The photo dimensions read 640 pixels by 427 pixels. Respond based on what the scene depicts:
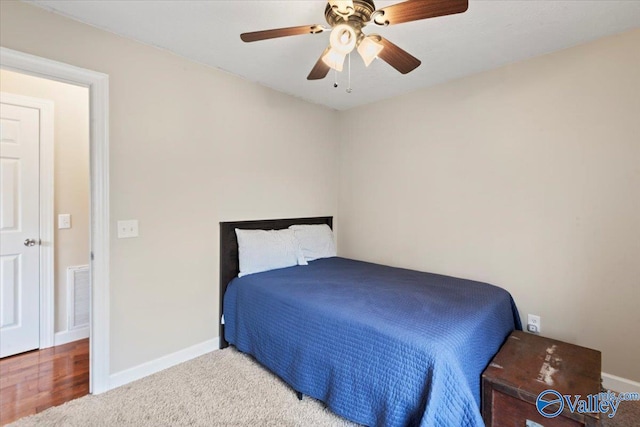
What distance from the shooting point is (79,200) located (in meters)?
2.69

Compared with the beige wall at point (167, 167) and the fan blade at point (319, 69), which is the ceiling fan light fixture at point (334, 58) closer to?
the fan blade at point (319, 69)

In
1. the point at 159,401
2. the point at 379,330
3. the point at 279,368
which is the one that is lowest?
the point at 159,401

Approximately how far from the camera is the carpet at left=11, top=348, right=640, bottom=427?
1.68 metres

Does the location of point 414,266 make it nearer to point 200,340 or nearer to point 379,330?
point 379,330

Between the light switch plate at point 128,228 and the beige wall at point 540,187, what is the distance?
2.33 meters

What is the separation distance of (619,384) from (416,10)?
2645mm

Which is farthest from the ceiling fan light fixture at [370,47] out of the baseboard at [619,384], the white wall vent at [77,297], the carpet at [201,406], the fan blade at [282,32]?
the white wall vent at [77,297]

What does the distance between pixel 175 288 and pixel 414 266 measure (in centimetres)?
218

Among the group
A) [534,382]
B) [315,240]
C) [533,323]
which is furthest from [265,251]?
[533,323]

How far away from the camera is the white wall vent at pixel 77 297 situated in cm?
264

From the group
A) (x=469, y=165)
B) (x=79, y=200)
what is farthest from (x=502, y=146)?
(x=79, y=200)

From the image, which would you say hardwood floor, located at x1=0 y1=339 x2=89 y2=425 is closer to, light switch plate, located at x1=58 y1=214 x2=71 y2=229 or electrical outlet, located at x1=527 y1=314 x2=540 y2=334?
light switch plate, located at x1=58 y1=214 x2=71 y2=229

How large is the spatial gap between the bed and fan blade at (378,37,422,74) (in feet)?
4.71

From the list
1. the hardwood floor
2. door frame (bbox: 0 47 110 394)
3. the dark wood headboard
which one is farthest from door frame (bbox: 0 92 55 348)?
the dark wood headboard
